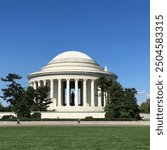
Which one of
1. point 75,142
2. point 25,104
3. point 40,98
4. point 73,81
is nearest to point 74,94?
point 73,81

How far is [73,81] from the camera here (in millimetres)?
123750

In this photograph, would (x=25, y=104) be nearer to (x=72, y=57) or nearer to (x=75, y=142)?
(x=72, y=57)

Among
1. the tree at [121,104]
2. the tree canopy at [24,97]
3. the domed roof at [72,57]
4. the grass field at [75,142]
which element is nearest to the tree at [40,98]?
the tree canopy at [24,97]

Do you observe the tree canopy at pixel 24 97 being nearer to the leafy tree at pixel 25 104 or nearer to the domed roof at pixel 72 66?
the leafy tree at pixel 25 104

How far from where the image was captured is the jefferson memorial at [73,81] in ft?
386

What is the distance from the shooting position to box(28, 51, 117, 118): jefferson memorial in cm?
11762

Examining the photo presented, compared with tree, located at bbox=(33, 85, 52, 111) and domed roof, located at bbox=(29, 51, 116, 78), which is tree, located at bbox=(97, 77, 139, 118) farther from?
domed roof, located at bbox=(29, 51, 116, 78)

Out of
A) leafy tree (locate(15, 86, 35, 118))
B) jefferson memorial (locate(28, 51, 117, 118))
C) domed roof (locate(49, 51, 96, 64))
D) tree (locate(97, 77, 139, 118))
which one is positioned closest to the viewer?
tree (locate(97, 77, 139, 118))

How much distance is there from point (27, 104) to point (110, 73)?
134 feet

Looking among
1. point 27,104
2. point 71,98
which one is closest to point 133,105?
point 27,104

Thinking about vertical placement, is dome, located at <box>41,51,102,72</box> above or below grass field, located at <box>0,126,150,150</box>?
above

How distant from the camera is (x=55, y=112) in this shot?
103438 millimetres

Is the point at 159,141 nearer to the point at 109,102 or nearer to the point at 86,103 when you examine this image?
the point at 109,102

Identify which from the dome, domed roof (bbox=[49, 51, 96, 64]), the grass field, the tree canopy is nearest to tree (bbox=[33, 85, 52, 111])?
the tree canopy
